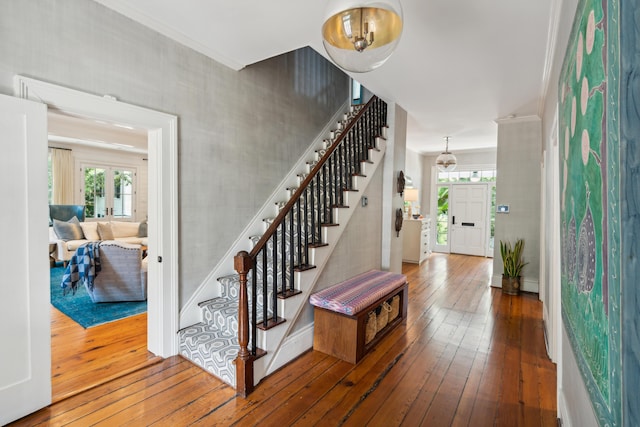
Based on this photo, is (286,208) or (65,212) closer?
(286,208)

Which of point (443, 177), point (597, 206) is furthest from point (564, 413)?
point (443, 177)

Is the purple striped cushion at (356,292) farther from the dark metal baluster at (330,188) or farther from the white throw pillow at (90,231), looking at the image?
the white throw pillow at (90,231)

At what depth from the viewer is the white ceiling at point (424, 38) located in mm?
2279

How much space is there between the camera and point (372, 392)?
2.27 m

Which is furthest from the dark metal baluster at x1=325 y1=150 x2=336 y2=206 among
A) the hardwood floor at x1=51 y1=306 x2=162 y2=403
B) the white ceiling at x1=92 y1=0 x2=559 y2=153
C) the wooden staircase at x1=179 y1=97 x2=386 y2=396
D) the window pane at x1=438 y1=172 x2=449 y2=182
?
the window pane at x1=438 y1=172 x2=449 y2=182

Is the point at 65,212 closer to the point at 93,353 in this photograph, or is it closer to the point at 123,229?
the point at 123,229

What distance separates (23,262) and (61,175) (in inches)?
271

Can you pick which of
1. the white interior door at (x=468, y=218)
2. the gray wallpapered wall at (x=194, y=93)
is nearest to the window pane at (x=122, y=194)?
the gray wallpapered wall at (x=194, y=93)

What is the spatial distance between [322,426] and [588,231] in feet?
5.88

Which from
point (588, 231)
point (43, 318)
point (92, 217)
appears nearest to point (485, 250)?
point (588, 231)

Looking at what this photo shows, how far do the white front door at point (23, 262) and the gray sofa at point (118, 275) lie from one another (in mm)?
1999

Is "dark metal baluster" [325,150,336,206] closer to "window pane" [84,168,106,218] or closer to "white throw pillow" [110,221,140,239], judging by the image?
"white throw pillow" [110,221,140,239]

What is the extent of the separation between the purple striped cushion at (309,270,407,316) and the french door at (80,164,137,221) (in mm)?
7527

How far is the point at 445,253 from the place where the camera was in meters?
8.64
